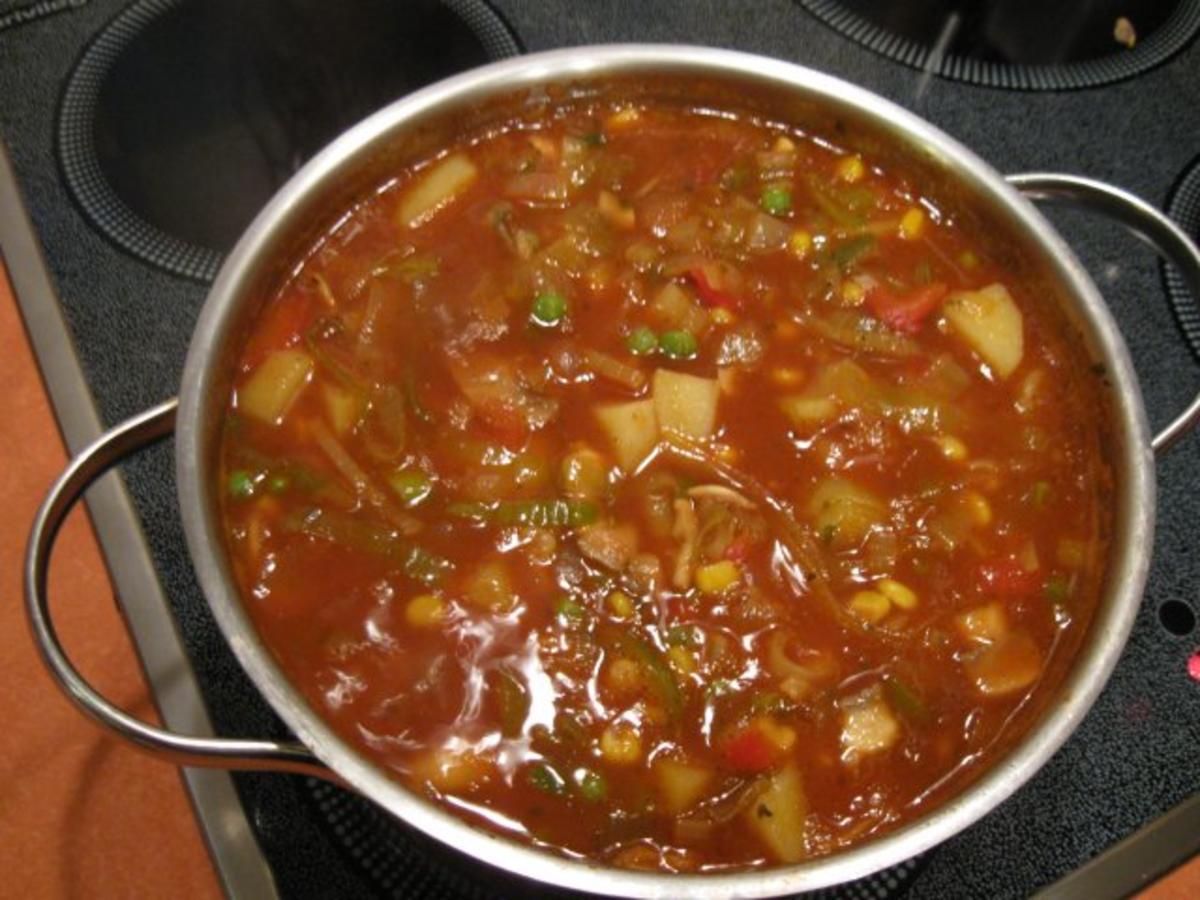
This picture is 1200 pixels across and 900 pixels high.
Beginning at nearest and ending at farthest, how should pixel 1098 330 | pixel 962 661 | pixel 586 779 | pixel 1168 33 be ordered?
pixel 586 779 < pixel 962 661 < pixel 1098 330 < pixel 1168 33

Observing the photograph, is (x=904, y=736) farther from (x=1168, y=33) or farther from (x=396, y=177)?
(x=1168, y=33)

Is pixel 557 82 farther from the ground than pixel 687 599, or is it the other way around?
pixel 557 82

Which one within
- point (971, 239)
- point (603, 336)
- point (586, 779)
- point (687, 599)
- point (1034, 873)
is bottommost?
point (1034, 873)

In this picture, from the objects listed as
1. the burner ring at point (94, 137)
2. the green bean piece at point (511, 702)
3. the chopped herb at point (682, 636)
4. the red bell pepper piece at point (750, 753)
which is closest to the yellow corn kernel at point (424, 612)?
the green bean piece at point (511, 702)

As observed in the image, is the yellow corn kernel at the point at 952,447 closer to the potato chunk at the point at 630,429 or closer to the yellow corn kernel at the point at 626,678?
the potato chunk at the point at 630,429

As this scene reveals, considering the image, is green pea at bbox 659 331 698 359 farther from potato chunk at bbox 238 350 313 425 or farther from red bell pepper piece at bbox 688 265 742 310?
potato chunk at bbox 238 350 313 425

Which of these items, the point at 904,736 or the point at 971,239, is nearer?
the point at 904,736

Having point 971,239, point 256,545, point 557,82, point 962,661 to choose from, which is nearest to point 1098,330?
point 971,239

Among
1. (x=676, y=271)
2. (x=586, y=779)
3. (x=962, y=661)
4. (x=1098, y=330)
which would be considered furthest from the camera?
(x=676, y=271)
